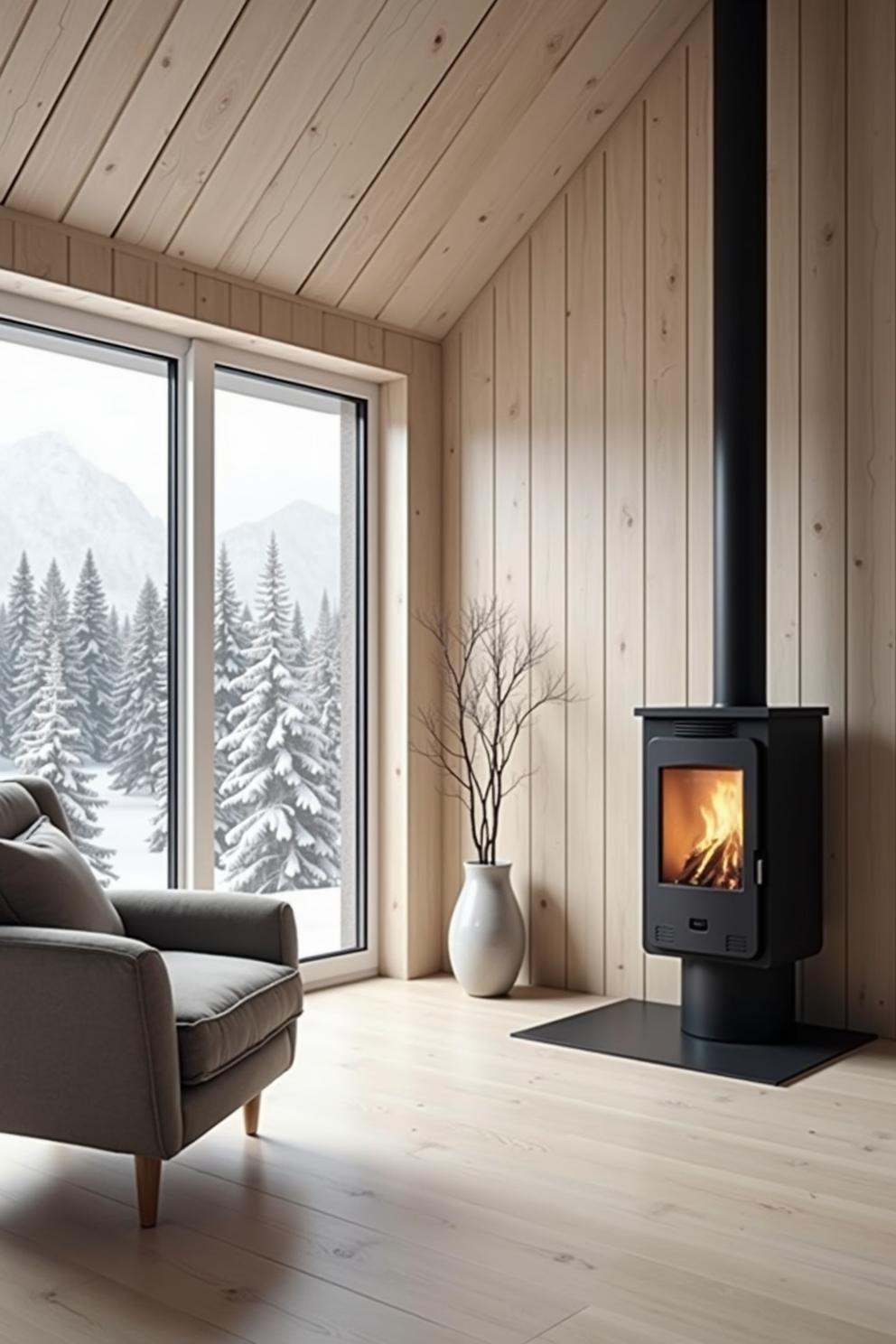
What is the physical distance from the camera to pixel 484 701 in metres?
5.28

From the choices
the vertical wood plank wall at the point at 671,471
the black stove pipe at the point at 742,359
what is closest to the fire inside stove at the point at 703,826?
the black stove pipe at the point at 742,359

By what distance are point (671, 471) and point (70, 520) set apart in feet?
6.49

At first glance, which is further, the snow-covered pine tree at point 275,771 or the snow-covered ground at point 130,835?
the snow-covered pine tree at point 275,771

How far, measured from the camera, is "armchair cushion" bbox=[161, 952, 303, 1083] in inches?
111

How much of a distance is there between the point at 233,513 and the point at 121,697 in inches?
30.9

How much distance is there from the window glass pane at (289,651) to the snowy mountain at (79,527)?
28mm

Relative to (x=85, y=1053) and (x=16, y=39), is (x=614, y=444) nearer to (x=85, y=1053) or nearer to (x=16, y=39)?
(x=16, y=39)

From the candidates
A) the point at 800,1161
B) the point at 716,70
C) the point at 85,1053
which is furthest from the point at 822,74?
the point at 85,1053

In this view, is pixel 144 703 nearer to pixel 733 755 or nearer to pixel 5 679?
pixel 5 679

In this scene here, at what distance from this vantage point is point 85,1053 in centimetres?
275

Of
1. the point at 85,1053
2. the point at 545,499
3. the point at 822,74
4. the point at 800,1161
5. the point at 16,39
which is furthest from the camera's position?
the point at 545,499

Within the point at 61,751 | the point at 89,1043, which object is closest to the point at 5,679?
the point at 61,751

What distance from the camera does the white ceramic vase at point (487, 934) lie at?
4887 mm

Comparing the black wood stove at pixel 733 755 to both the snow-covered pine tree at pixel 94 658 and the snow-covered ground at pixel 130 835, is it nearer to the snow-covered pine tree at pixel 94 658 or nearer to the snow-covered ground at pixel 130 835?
the snow-covered ground at pixel 130 835
